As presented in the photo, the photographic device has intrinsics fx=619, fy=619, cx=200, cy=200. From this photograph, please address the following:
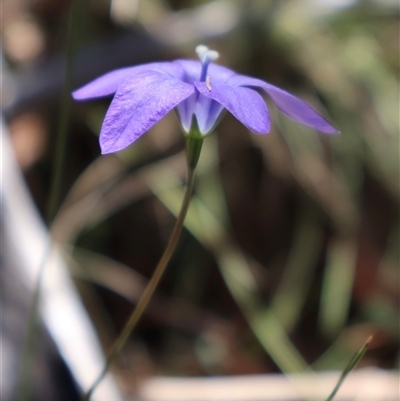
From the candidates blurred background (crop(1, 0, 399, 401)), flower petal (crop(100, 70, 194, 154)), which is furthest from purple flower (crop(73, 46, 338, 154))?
blurred background (crop(1, 0, 399, 401))

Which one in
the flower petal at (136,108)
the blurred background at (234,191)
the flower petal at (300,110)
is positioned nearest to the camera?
the flower petal at (136,108)

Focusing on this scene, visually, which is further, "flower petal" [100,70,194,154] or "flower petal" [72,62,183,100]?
"flower petal" [72,62,183,100]

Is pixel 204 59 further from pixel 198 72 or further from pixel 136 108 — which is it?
pixel 136 108

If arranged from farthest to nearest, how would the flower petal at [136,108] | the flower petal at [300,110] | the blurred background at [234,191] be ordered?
the blurred background at [234,191], the flower petal at [300,110], the flower petal at [136,108]

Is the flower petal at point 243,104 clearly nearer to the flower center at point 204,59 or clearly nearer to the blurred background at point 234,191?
the flower center at point 204,59

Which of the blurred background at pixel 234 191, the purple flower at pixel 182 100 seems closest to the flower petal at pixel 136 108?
the purple flower at pixel 182 100

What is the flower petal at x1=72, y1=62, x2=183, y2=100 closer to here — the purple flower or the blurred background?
the purple flower
